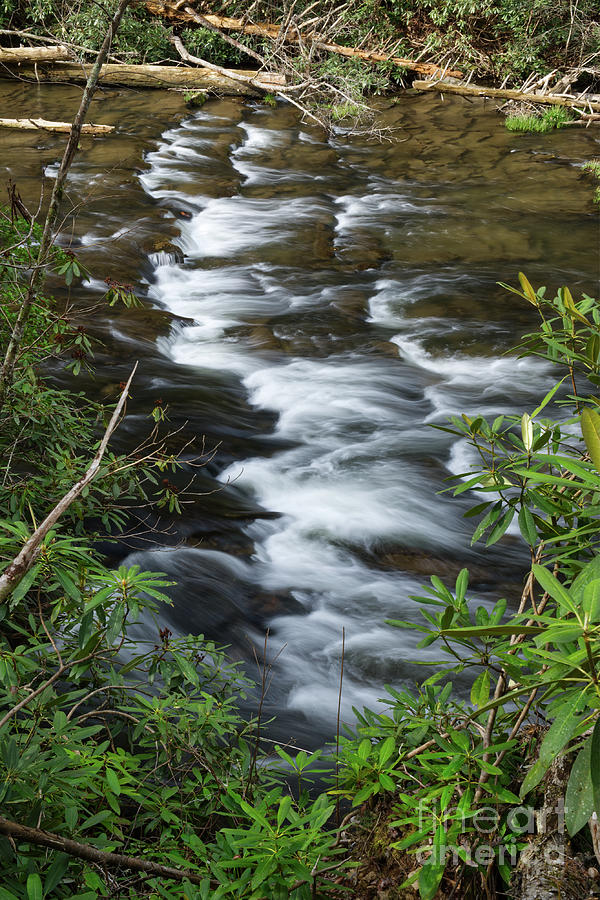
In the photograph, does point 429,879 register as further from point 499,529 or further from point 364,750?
point 499,529

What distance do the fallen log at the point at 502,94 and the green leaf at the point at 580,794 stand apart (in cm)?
1669

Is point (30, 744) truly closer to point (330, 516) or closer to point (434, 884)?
point (434, 884)

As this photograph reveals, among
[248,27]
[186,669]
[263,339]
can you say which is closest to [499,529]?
[186,669]

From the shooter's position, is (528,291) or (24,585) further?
(528,291)

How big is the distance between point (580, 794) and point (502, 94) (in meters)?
17.6

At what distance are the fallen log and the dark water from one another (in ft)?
5.56

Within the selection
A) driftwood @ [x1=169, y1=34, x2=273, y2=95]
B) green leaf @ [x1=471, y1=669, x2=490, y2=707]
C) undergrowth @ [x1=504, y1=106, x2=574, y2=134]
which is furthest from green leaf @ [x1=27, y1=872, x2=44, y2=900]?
driftwood @ [x1=169, y1=34, x2=273, y2=95]

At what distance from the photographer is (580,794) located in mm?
1126

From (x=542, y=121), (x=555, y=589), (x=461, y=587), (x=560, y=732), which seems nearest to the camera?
(x=560, y=732)

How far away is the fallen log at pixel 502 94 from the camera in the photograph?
1527 cm

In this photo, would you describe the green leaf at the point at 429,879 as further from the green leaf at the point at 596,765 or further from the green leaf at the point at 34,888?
the green leaf at the point at 34,888

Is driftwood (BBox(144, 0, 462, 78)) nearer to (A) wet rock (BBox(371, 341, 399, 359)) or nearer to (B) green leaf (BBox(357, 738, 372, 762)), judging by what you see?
(A) wet rock (BBox(371, 341, 399, 359))

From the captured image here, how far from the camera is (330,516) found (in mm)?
5195

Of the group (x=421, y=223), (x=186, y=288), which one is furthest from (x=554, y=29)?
(x=186, y=288)
